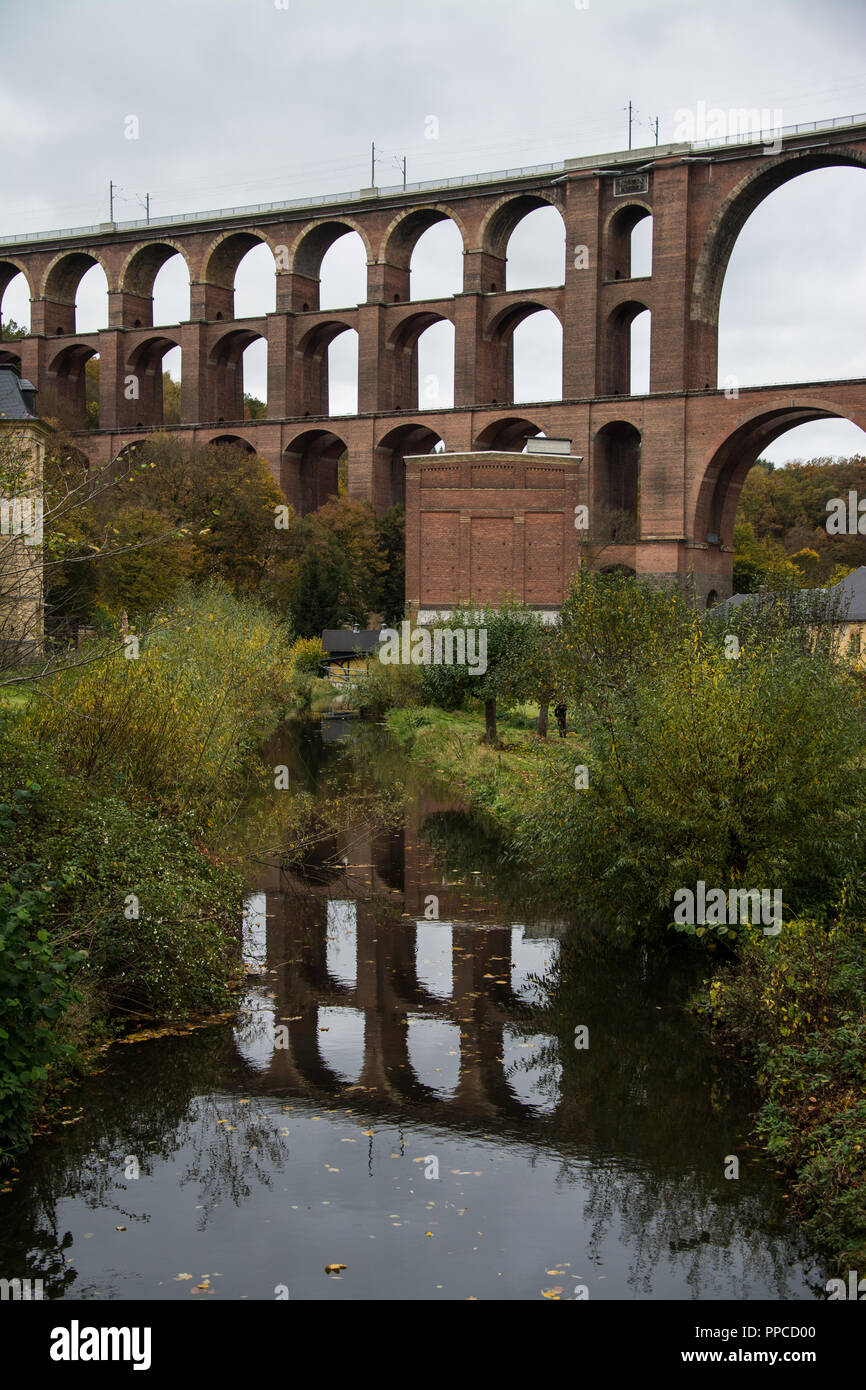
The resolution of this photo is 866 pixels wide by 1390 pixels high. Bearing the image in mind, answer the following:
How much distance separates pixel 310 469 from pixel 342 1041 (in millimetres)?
48845

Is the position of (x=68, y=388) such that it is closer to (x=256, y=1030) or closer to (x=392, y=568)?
(x=392, y=568)

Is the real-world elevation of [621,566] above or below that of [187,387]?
below

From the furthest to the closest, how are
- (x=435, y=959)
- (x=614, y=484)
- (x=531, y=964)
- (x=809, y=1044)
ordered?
(x=614, y=484) < (x=435, y=959) < (x=531, y=964) < (x=809, y=1044)

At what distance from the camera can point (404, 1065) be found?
9266mm

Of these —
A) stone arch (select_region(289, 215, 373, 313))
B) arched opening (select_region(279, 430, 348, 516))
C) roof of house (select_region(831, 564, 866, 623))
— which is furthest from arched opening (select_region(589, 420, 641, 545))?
roof of house (select_region(831, 564, 866, 623))

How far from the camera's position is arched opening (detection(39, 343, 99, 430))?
192ft

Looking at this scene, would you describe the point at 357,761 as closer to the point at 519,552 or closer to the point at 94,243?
the point at 519,552

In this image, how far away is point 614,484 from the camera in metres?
50.0

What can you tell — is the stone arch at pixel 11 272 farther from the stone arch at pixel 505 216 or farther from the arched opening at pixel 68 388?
the stone arch at pixel 505 216

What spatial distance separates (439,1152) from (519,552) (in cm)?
3674

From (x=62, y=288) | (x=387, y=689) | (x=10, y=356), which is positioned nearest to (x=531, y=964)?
(x=387, y=689)

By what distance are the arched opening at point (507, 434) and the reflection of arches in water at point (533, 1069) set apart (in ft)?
135

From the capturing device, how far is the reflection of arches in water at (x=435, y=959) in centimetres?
1126
